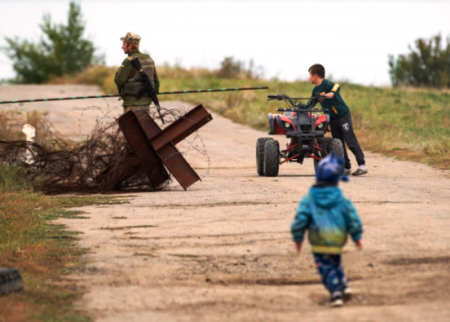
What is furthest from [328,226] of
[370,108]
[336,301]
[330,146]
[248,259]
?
[370,108]

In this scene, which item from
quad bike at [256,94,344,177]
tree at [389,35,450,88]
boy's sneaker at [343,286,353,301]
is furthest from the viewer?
tree at [389,35,450,88]

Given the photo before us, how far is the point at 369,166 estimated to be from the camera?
17438 mm

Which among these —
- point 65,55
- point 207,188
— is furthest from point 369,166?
point 65,55

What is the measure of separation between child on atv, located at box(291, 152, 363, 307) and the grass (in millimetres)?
1843

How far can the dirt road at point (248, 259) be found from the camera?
Result: 21.4ft

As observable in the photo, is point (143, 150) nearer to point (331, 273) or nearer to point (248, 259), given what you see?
point (248, 259)

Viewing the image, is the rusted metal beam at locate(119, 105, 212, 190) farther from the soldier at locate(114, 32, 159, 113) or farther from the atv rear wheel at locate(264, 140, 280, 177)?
the atv rear wheel at locate(264, 140, 280, 177)

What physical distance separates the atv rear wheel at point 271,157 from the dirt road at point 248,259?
62.7 inches

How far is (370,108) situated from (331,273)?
2854 cm

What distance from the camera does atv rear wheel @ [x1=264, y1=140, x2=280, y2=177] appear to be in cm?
1468

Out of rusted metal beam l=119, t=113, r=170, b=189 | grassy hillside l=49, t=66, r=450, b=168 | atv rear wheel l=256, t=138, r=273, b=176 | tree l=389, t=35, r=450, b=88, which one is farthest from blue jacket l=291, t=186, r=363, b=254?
tree l=389, t=35, r=450, b=88

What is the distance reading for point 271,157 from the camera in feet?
48.5

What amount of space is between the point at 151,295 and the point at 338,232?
163cm

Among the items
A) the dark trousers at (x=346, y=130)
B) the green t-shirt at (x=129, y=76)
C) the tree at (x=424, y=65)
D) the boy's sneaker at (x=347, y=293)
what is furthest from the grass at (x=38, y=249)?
the tree at (x=424, y=65)
